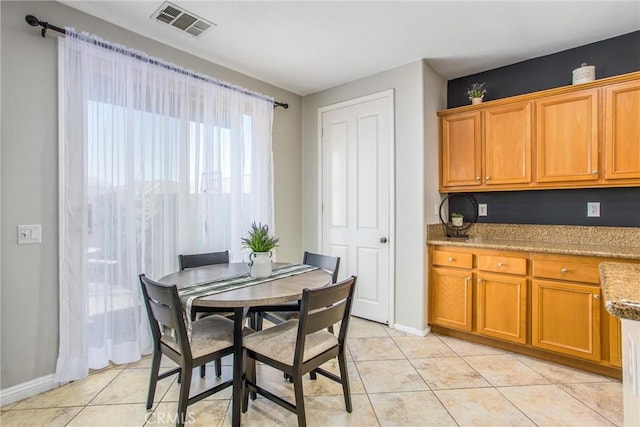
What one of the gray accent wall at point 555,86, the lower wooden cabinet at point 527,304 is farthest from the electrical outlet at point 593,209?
the lower wooden cabinet at point 527,304

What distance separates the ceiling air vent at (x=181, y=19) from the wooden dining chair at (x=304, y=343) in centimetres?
209

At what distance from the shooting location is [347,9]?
7.23 ft

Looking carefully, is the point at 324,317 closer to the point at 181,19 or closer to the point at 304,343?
the point at 304,343

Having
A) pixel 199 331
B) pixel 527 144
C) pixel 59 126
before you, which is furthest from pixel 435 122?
pixel 59 126

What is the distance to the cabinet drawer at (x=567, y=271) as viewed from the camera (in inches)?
89.0

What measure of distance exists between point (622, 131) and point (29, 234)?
4.18 meters

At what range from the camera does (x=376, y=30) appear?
8.09 feet

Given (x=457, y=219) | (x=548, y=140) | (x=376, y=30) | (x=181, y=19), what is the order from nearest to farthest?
(x=181, y=19), (x=376, y=30), (x=548, y=140), (x=457, y=219)

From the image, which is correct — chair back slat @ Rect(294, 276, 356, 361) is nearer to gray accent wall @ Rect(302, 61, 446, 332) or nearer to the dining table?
the dining table

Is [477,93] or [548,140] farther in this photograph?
[477,93]

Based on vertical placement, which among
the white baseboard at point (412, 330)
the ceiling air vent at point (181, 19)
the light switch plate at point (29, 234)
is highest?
the ceiling air vent at point (181, 19)

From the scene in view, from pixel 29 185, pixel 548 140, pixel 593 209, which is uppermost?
pixel 548 140

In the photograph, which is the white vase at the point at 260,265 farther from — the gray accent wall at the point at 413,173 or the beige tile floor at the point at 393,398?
the gray accent wall at the point at 413,173

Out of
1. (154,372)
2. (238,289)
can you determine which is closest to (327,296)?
(238,289)
